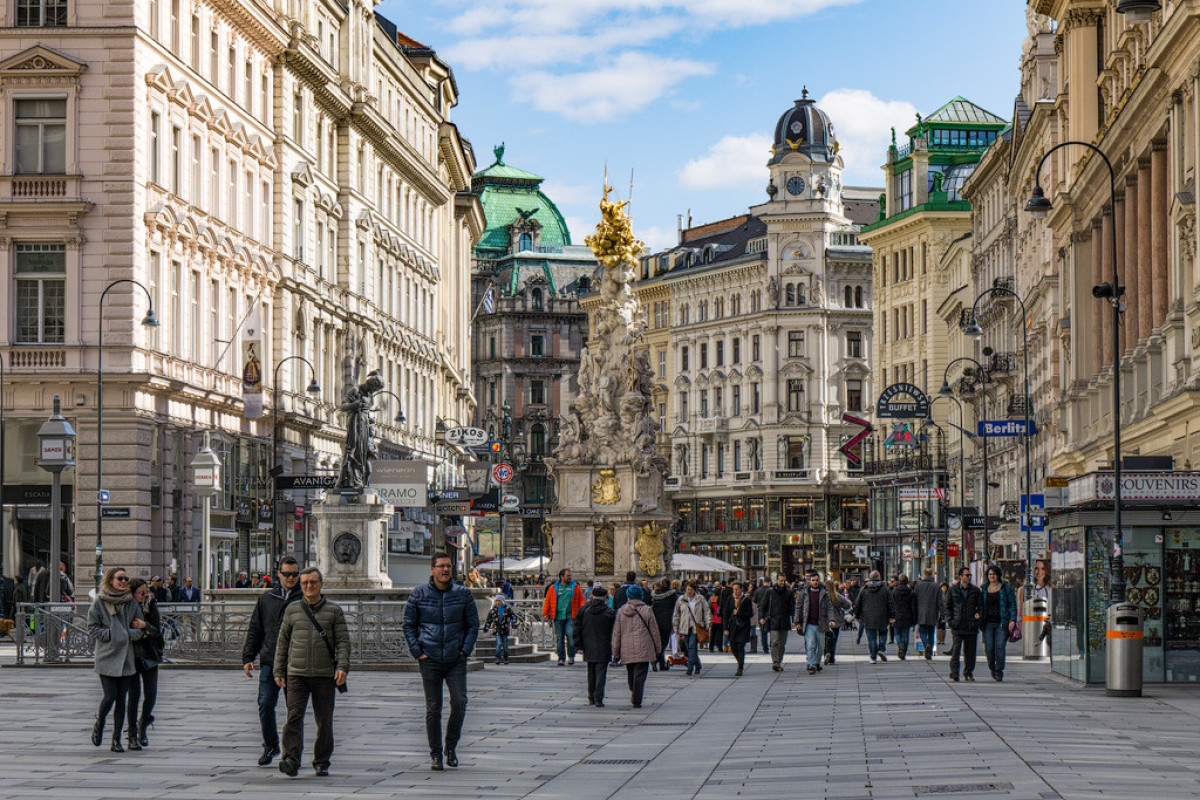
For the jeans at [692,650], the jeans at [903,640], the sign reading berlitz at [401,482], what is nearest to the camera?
the jeans at [692,650]

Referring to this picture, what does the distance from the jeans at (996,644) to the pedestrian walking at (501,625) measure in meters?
10.1

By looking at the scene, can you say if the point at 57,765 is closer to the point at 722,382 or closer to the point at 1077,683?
the point at 1077,683

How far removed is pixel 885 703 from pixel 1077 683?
181 inches

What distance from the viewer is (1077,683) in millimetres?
29469

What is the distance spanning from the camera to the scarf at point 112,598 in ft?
61.7

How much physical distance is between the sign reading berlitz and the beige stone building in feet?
19.8

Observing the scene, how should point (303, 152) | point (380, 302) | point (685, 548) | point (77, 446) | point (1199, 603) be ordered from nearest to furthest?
point (1199, 603), point (77, 446), point (303, 152), point (380, 302), point (685, 548)

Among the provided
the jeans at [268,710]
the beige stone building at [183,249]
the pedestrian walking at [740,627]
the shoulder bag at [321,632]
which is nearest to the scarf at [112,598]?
the jeans at [268,710]

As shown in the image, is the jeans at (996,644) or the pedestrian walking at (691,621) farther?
the pedestrian walking at (691,621)

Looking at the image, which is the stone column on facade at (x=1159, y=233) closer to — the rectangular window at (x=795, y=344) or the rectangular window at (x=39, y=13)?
the rectangular window at (x=39, y=13)

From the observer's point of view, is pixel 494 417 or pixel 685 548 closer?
pixel 685 548

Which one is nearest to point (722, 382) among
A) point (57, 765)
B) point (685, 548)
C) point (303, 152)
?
point (685, 548)

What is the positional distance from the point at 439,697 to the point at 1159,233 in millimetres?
30215

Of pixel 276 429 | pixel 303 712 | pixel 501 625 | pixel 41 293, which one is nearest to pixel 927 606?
pixel 501 625
